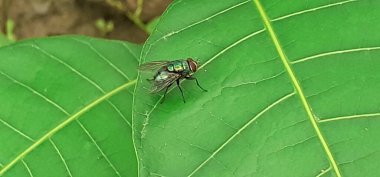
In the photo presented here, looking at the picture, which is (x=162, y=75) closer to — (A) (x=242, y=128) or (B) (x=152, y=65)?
(B) (x=152, y=65)

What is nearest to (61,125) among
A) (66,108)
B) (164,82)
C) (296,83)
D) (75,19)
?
(66,108)

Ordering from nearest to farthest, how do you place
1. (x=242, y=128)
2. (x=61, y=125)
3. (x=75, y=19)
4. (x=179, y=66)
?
1. (x=242, y=128)
2. (x=179, y=66)
3. (x=61, y=125)
4. (x=75, y=19)

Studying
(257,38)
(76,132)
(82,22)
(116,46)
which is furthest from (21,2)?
(257,38)

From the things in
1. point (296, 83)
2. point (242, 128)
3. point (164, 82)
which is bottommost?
point (242, 128)

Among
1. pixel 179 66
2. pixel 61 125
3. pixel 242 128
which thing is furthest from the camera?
pixel 61 125

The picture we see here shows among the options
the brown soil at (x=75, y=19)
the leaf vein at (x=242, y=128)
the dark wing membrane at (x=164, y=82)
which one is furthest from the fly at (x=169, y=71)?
the brown soil at (x=75, y=19)

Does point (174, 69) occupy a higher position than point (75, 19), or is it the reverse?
point (75, 19)

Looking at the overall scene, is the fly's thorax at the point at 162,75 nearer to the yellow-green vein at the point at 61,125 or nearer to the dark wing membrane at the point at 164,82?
the dark wing membrane at the point at 164,82

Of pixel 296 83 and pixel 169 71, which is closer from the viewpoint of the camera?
pixel 296 83
